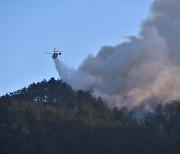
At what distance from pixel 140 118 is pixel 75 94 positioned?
10748 mm

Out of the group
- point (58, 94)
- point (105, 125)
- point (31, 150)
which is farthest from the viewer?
point (58, 94)

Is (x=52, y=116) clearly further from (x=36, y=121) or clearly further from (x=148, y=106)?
(x=148, y=106)

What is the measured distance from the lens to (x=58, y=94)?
90.8 metres

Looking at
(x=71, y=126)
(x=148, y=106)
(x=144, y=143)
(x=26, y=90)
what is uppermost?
(x=26, y=90)

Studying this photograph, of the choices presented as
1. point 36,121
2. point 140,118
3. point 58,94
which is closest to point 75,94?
point 58,94

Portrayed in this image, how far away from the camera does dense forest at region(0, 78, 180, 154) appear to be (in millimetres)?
65000

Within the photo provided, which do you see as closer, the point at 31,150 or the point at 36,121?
the point at 31,150

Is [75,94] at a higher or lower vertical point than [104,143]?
higher

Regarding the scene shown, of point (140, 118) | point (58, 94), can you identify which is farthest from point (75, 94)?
point (140, 118)

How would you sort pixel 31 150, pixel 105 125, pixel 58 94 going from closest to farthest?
pixel 31 150, pixel 105 125, pixel 58 94

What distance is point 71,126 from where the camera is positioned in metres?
70.4

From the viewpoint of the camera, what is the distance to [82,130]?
2726 inches

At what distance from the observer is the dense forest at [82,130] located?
65000 mm

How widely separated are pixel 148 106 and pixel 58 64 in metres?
15.7
